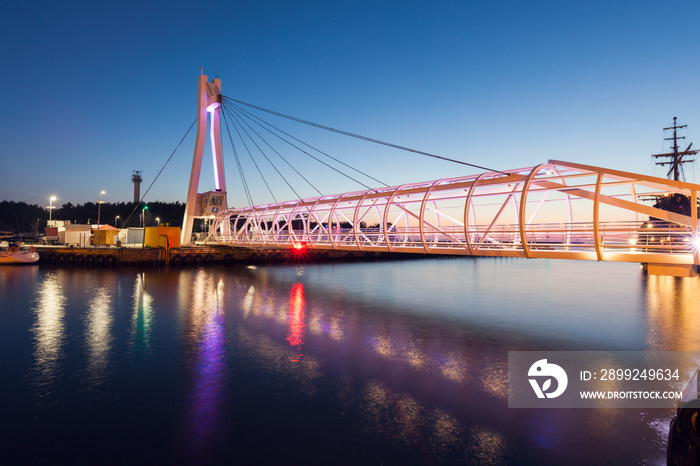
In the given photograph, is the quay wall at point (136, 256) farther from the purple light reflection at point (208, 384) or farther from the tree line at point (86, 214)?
the tree line at point (86, 214)

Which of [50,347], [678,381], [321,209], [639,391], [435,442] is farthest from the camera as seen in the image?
[321,209]

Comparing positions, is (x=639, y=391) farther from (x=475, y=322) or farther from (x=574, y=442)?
(x=475, y=322)

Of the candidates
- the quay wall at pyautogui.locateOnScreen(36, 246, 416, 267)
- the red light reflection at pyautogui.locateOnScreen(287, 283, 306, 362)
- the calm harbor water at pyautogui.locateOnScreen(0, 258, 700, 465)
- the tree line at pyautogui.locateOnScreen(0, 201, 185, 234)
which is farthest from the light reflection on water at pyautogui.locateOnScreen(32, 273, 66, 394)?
the tree line at pyautogui.locateOnScreen(0, 201, 185, 234)

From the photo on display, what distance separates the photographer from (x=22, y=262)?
43562 millimetres

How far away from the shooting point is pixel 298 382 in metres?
10.8

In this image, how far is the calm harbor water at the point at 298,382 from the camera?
7.48m

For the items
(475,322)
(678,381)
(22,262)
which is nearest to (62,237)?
(22,262)

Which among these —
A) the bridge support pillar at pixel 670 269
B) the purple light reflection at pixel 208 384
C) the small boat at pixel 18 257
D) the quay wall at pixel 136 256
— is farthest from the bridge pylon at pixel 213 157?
the bridge support pillar at pixel 670 269

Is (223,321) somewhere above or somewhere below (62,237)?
below

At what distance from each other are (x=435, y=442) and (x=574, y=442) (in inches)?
114

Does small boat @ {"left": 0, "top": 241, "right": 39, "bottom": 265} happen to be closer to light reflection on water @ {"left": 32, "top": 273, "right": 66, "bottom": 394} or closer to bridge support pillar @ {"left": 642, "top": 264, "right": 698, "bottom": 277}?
light reflection on water @ {"left": 32, "top": 273, "right": 66, "bottom": 394}

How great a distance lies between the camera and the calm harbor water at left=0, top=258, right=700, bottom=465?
7.48 meters

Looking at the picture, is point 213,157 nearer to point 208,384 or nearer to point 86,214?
point 208,384

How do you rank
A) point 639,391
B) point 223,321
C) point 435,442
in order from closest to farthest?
point 435,442 < point 639,391 < point 223,321
